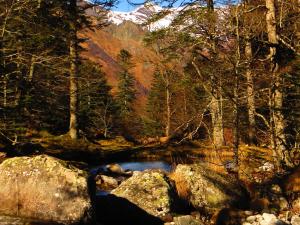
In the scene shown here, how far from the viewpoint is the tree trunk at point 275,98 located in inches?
395

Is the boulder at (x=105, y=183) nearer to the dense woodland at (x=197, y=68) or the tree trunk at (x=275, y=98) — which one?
the dense woodland at (x=197, y=68)

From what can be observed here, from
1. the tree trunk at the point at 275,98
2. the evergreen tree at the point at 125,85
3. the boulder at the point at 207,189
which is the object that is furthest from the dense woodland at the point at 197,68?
the evergreen tree at the point at 125,85

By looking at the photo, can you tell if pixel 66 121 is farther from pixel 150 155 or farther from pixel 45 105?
pixel 150 155

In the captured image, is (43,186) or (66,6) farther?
(66,6)

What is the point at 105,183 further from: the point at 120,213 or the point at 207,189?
the point at 207,189

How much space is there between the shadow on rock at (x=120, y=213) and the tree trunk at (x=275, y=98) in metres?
3.40

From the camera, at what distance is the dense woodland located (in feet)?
33.6

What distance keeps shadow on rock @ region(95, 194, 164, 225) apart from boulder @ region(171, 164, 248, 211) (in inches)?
48.1

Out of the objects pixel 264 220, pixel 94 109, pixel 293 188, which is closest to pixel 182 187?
pixel 264 220

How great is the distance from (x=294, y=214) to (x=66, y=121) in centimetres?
2152

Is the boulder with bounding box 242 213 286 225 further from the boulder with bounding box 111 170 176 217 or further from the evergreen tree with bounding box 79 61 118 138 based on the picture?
the evergreen tree with bounding box 79 61 118 138

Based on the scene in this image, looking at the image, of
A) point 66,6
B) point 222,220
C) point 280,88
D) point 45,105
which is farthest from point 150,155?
point 222,220

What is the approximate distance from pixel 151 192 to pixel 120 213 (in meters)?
0.75

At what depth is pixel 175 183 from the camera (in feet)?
32.9
